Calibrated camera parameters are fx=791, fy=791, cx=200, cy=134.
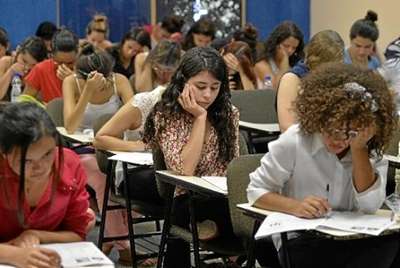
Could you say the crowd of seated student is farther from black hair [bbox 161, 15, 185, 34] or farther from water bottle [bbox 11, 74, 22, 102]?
black hair [bbox 161, 15, 185, 34]

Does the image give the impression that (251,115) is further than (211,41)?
No

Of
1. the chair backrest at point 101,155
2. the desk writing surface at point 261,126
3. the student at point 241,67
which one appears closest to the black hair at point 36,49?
the student at point 241,67

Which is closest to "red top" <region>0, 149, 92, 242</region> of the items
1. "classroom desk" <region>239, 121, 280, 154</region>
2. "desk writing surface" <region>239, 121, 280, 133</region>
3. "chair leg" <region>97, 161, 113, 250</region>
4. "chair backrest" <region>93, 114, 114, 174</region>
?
"chair leg" <region>97, 161, 113, 250</region>

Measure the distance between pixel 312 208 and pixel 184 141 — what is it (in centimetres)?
117

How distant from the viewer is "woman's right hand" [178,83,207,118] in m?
3.55

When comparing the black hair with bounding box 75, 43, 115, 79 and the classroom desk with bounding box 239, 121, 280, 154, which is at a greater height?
the black hair with bounding box 75, 43, 115, 79

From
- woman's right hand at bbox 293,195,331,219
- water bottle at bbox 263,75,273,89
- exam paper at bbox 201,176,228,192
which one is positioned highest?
woman's right hand at bbox 293,195,331,219

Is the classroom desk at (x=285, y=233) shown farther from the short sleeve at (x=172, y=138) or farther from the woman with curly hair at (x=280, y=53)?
the woman with curly hair at (x=280, y=53)

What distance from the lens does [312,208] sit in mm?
2525

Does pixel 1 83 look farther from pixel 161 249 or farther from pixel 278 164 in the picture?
pixel 278 164

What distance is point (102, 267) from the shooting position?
6.57ft

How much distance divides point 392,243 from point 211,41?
5.14 m

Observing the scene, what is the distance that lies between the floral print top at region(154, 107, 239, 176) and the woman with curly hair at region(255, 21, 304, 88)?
2898 millimetres

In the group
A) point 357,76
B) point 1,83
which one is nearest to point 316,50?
point 357,76
